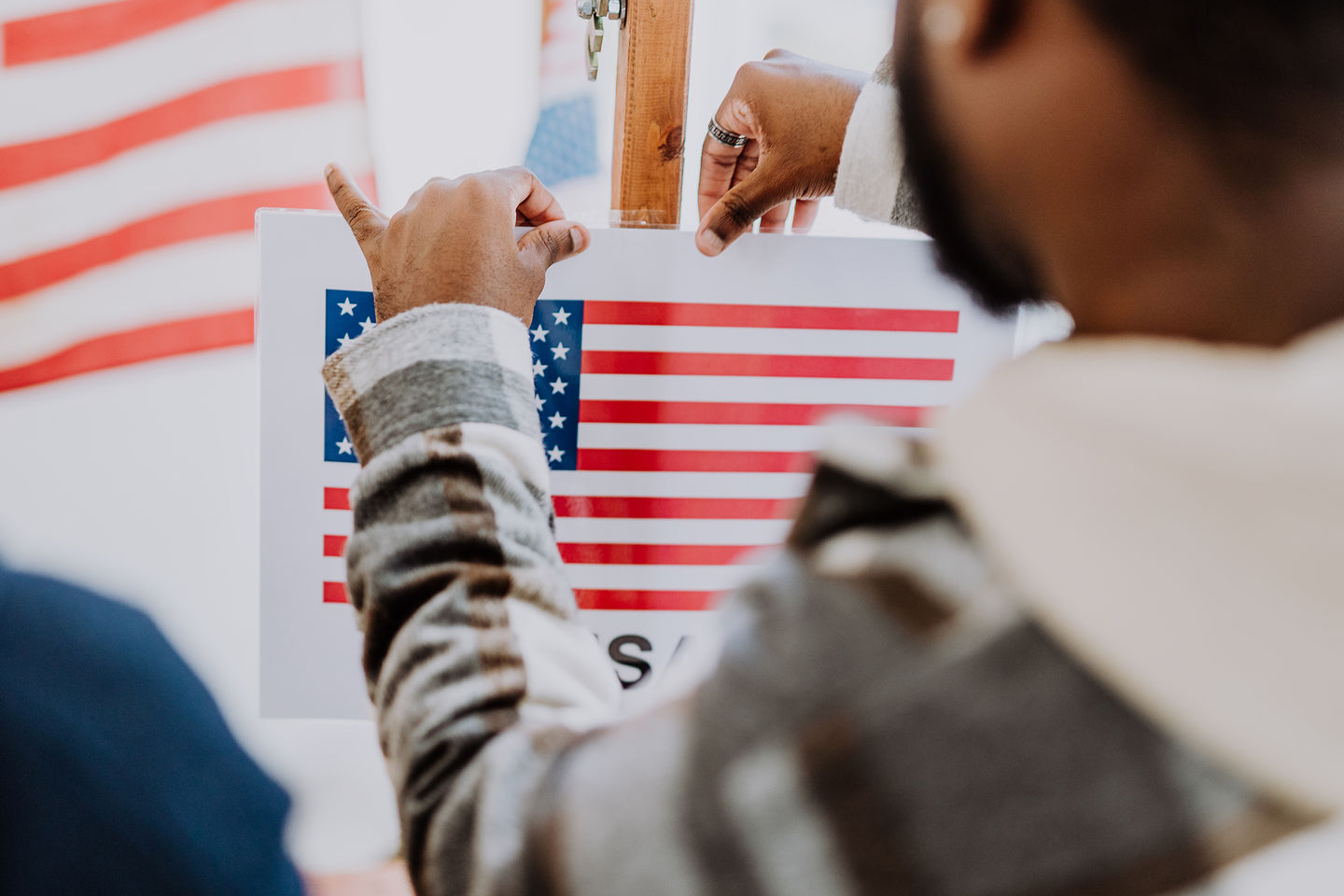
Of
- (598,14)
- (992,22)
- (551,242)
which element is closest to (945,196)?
(992,22)

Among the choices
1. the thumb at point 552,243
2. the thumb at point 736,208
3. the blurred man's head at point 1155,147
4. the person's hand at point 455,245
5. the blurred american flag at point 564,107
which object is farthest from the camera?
the blurred american flag at point 564,107

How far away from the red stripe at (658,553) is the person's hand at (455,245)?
1.08 ft

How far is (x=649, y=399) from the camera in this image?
3.17 ft

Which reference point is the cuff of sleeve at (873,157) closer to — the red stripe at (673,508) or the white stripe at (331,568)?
the red stripe at (673,508)

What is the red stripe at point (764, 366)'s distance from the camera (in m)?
0.95

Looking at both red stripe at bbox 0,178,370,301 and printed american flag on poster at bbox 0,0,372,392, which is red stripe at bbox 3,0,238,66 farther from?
red stripe at bbox 0,178,370,301

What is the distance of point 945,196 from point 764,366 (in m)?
0.55

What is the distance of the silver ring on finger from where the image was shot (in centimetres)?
95

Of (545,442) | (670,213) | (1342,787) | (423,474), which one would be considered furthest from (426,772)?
(670,213)

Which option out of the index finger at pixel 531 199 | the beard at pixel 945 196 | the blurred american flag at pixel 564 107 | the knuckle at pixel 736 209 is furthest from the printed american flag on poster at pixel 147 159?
the beard at pixel 945 196

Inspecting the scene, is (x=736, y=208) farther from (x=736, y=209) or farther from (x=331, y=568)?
(x=331, y=568)

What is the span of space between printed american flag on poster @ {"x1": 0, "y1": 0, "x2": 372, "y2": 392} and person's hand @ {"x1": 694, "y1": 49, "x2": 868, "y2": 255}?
1.84ft

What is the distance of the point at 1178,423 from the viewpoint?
310 millimetres

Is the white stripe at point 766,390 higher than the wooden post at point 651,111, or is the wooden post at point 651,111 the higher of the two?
the wooden post at point 651,111
